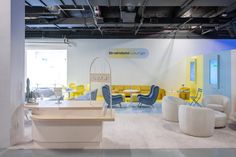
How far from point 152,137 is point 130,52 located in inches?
314

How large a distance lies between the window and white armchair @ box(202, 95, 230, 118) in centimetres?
873

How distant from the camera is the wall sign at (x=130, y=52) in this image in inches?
517

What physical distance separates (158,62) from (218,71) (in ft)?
15.5

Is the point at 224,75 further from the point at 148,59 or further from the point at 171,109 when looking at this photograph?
the point at 148,59

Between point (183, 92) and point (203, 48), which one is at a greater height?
point (203, 48)

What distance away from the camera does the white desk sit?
4832mm

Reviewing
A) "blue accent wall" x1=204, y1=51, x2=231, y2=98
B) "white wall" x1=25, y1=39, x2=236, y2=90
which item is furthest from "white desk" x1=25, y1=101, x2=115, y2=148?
"white wall" x1=25, y1=39, x2=236, y2=90

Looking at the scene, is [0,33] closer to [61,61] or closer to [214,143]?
[214,143]

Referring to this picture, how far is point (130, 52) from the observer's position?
43.1 feet

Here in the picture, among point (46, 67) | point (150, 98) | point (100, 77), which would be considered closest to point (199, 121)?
point (100, 77)

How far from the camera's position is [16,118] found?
5.05 metres

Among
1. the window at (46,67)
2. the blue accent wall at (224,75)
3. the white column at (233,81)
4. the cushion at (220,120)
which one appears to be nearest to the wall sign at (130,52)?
the window at (46,67)

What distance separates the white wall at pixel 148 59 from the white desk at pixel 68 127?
8.29 meters

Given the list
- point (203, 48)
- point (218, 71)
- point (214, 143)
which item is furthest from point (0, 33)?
point (203, 48)
